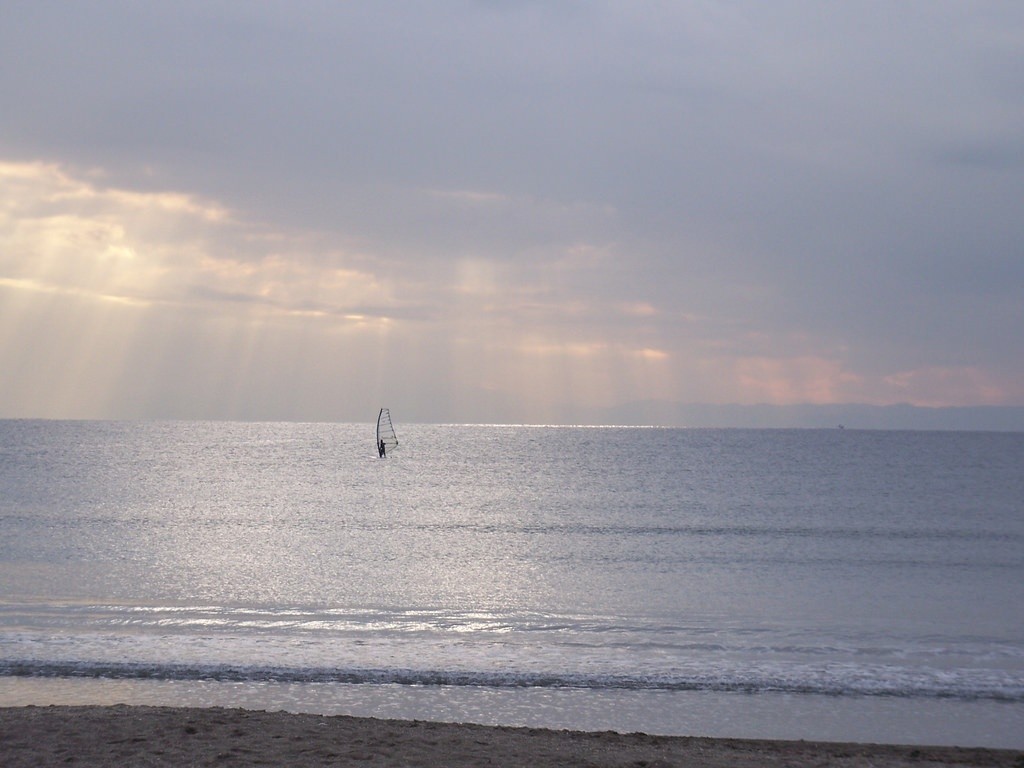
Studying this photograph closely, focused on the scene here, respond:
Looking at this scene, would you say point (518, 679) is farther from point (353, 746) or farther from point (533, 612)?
point (533, 612)

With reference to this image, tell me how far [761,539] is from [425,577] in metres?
17.4

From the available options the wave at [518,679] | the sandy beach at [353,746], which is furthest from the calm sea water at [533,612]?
the sandy beach at [353,746]

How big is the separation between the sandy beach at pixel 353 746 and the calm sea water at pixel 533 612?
1122 millimetres

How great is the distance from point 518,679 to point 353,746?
15.1 feet

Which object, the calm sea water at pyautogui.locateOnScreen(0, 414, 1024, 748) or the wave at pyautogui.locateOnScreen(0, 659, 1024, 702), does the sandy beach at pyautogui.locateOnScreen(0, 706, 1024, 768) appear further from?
the wave at pyautogui.locateOnScreen(0, 659, 1024, 702)

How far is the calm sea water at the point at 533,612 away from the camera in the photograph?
12.7 metres

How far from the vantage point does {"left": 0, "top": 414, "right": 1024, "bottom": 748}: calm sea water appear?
12.7 m

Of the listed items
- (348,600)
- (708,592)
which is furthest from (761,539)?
(348,600)

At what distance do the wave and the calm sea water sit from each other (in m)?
0.05

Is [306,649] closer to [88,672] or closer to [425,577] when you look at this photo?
[88,672]

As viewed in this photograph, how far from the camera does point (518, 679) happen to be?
13.6m

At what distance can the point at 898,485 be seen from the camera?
69438 mm

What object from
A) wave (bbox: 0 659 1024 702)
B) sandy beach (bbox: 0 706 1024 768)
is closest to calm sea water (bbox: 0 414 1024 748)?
wave (bbox: 0 659 1024 702)

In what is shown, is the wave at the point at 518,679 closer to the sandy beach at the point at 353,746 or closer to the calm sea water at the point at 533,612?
the calm sea water at the point at 533,612
